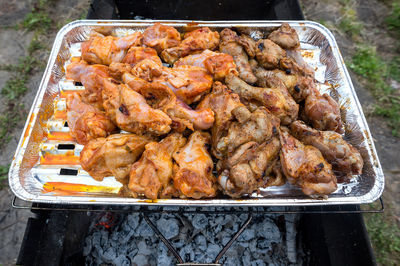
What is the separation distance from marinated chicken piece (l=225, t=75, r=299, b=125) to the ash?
1523 millimetres

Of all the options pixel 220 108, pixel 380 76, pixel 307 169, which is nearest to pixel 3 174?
pixel 220 108

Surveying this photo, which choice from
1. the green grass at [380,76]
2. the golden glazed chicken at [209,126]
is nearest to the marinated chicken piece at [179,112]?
the golden glazed chicken at [209,126]

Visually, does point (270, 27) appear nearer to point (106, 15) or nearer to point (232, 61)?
point (232, 61)

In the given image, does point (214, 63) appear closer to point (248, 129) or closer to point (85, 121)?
point (248, 129)

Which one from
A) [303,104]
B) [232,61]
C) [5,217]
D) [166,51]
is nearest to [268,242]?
[303,104]

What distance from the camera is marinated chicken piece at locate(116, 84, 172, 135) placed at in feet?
8.49

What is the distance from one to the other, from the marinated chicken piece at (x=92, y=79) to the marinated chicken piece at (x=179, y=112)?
2.08 feet

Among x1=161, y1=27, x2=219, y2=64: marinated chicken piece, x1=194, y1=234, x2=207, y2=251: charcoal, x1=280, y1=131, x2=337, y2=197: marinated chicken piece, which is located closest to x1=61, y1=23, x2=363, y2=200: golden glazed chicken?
x1=280, y1=131, x2=337, y2=197: marinated chicken piece

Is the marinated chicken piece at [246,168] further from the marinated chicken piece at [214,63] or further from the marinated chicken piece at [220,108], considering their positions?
the marinated chicken piece at [214,63]

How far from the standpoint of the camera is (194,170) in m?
2.55

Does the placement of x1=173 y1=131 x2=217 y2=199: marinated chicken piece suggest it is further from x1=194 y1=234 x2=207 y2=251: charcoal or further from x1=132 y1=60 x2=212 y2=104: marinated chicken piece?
x1=194 y1=234 x2=207 y2=251: charcoal

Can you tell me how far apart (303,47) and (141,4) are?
3013 millimetres

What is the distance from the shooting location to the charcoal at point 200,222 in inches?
133

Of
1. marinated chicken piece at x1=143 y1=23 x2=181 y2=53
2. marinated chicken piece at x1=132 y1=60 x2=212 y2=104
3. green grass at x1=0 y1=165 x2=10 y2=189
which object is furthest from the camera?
green grass at x1=0 y1=165 x2=10 y2=189
